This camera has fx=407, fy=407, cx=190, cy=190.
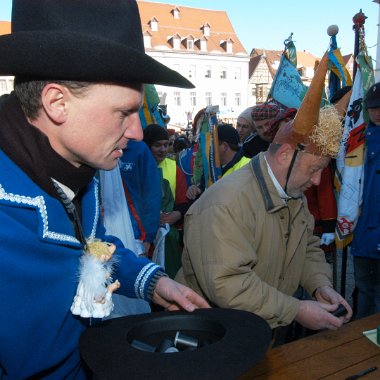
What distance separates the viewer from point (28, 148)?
3.50 ft

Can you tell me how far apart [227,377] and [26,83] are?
879 millimetres

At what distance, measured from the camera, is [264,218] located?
1983 millimetres

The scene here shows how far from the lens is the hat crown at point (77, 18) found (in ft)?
3.36

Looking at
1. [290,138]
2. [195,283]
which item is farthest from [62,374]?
[290,138]

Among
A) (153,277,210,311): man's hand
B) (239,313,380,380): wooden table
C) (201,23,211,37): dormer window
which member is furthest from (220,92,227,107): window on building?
(153,277,210,311): man's hand

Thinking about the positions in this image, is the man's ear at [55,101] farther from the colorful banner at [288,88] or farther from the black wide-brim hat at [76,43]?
the colorful banner at [288,88]

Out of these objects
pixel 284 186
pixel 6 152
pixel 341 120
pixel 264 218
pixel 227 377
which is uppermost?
pixel 341 120

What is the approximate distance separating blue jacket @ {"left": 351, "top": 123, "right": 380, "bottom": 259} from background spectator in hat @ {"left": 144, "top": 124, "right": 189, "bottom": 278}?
5.88ft

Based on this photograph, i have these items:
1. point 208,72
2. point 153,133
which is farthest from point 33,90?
point 208,72

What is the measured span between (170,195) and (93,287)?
3.66 metres

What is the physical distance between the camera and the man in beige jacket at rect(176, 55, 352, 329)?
5.98 feet

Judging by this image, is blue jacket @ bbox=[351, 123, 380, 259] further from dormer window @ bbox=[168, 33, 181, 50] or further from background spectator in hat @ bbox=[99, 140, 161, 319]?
dormer window @ bbox=[168, 33, 181, 50]

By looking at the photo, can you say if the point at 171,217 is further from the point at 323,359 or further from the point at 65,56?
the point at 65,56

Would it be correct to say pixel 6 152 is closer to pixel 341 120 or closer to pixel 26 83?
pixel 26 83
